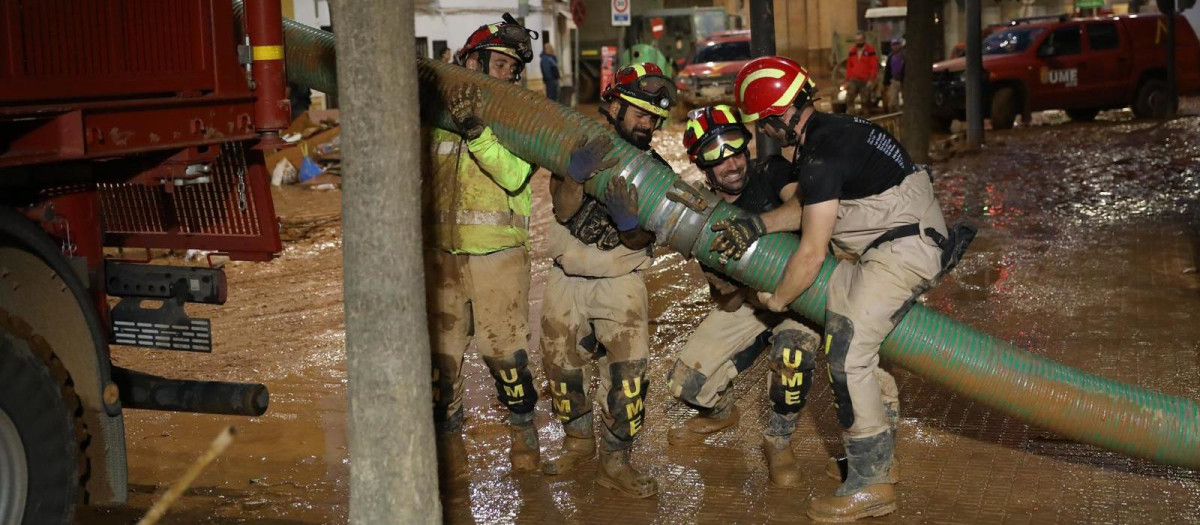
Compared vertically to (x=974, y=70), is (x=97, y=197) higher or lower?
lower

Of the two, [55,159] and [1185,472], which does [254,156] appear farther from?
[1185,472]

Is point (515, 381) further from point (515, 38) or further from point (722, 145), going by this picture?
point (515, 38)

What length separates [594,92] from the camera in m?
35.0

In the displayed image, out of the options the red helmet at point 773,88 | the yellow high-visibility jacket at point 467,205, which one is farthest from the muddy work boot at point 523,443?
the red helmet at point 773,88

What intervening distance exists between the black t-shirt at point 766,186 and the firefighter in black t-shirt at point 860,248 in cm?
40

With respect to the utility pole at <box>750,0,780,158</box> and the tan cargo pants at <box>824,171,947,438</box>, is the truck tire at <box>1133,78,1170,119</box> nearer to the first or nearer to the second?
the utility pole at <box>750,0,780,158</box>

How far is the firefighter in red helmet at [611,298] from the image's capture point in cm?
540

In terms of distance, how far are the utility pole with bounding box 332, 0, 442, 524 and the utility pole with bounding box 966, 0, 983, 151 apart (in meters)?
16.6

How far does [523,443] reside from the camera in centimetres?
577

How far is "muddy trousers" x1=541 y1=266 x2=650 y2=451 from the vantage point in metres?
5.41

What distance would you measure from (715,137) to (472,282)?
1244mm

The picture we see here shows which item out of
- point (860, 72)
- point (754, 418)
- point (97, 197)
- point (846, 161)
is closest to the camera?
point (97, 197)

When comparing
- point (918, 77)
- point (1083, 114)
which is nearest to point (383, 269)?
point (918, 77)

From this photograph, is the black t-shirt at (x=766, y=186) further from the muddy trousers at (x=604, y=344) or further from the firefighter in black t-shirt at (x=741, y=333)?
the muddy trousers at (x=604, y=344)
